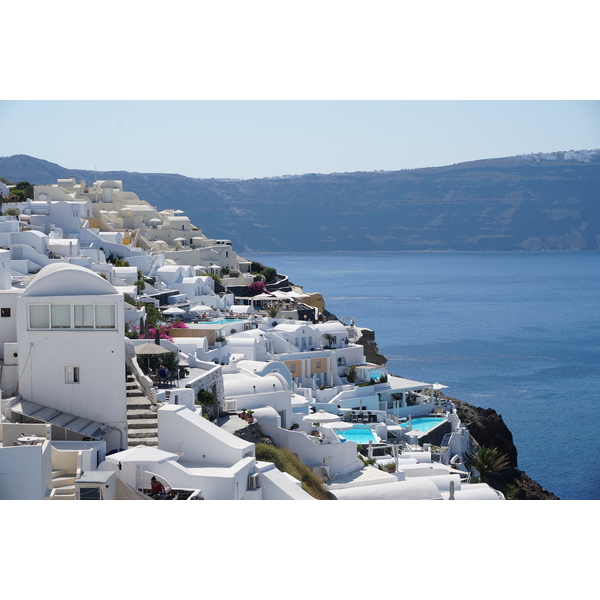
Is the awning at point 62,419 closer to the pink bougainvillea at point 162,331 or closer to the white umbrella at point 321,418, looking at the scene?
the pink bougainvillea at point 162,331

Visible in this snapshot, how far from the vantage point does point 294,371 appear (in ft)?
58.9

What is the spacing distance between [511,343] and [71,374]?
1488 inches

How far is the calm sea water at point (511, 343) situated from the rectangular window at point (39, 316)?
14.9 metres

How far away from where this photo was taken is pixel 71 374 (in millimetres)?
8227

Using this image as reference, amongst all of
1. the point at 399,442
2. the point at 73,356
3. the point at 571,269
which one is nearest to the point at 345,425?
the point at 399,442

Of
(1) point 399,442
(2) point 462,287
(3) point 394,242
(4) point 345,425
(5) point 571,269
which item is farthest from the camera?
(3) point 394,242

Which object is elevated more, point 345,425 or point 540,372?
point 345,425

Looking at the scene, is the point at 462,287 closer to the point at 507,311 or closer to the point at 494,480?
the point at 507,311

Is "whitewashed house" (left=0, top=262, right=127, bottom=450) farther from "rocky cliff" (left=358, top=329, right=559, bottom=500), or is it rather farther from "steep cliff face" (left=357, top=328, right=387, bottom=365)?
"steep cliff face" (left=357, top=328, right=387, bottom=365)

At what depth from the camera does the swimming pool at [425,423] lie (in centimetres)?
1689

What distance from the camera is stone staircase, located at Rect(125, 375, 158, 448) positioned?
333 inches

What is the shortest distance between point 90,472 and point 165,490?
82 cm

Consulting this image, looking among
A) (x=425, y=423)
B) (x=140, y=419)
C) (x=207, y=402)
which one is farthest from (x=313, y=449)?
(x=425, y=423)

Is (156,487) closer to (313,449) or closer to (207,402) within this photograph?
(207,402)
